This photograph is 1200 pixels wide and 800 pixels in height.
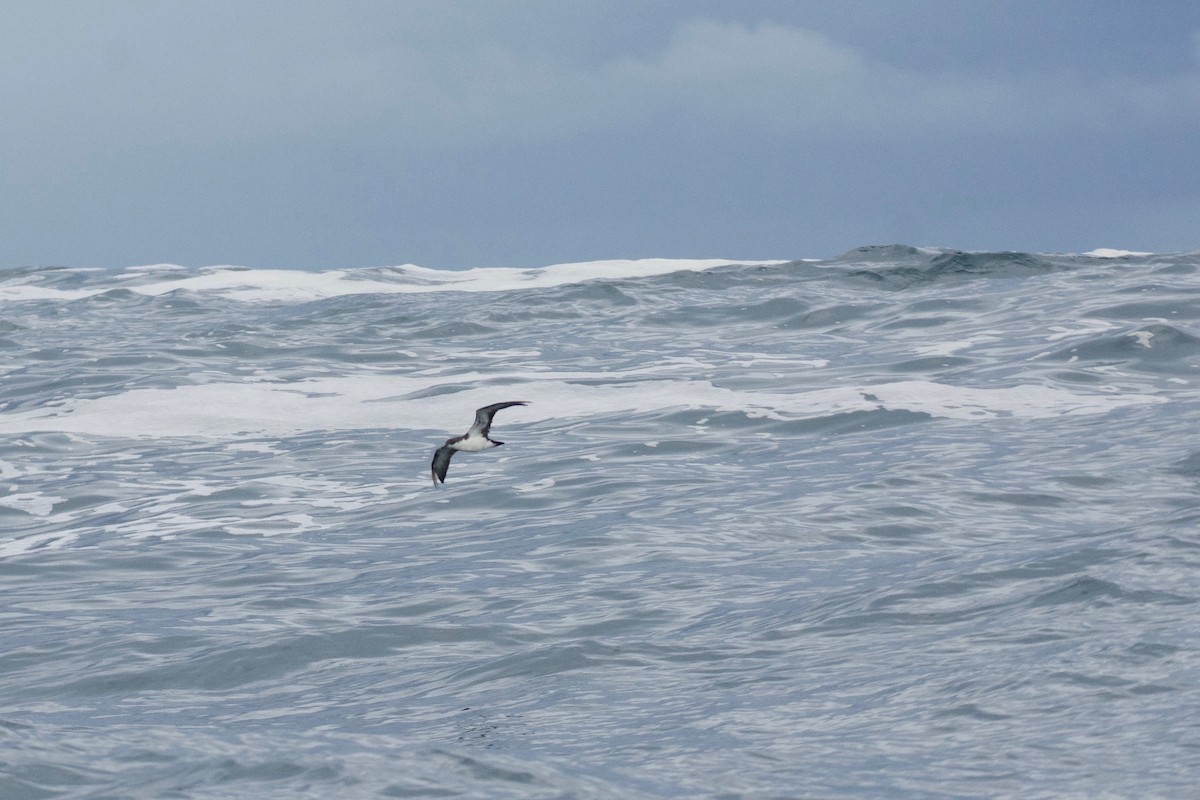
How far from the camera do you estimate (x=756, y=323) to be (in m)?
28.4

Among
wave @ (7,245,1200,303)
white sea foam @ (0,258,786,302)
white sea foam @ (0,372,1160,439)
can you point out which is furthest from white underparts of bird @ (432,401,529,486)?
white sea foam @ (0,258,786,302)

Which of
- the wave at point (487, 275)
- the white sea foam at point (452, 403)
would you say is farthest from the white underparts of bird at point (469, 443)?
the wave at point (487, 275)

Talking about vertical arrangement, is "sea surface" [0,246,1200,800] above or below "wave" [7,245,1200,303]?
below

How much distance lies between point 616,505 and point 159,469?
662cm

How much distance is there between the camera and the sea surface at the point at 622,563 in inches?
305

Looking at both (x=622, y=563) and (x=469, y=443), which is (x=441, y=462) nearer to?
(x=469, y=443)

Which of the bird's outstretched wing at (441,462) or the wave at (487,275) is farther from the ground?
the wave at (487,275)

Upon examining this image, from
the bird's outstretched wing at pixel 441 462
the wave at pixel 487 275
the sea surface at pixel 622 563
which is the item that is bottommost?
the sea surface at pixel 622 563

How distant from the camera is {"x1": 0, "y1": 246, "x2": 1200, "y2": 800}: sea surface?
7758mm

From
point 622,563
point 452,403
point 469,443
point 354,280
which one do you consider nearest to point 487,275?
point 354,280

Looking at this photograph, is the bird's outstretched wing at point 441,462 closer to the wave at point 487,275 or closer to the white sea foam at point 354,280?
the wave at point 487,275

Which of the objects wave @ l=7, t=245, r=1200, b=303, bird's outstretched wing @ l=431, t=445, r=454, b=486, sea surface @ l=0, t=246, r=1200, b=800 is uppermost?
wave @ l=7, t=245, r=1200, b=303

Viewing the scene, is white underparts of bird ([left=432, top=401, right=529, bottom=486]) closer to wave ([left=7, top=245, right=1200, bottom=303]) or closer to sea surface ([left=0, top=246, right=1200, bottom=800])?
sea surface ([left=0, top=246, right=1200, bottom=800])

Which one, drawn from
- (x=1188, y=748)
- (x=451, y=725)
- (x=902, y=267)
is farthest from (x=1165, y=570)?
(x=902, y=267)
